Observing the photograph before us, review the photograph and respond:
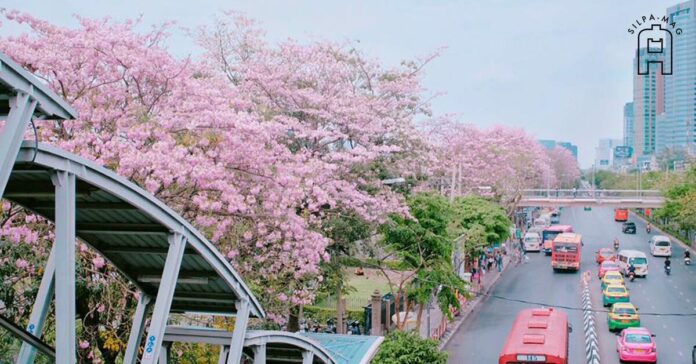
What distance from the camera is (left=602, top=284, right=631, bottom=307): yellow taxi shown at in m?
37.2

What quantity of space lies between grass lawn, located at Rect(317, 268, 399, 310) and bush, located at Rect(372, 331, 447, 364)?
6858 mm

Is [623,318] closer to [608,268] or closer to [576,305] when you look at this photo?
[576,305]

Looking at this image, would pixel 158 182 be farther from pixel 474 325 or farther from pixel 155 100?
pixel 474 325

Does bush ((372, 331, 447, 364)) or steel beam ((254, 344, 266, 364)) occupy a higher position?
bush ((372, 331, 447, 364))

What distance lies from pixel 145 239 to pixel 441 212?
18.9m

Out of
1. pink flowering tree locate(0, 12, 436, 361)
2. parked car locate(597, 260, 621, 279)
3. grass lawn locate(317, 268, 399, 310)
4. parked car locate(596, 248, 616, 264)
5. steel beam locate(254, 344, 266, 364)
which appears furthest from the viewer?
parked car locate(596, 248, 616, 264)

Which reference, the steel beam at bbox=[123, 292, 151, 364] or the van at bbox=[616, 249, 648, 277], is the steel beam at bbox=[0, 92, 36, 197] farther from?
the van at bbox=[616, 249, 648, 277]

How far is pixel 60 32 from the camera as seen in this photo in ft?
51.8

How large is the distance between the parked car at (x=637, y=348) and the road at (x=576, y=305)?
0.72 meters

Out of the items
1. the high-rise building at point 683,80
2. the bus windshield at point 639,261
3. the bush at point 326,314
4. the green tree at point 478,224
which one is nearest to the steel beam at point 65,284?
the bush at point 326,314

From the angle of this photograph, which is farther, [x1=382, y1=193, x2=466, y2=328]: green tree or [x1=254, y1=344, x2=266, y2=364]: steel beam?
[x1=382, y1=193, x2=466, y2=328]: green tree

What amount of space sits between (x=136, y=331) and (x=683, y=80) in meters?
179

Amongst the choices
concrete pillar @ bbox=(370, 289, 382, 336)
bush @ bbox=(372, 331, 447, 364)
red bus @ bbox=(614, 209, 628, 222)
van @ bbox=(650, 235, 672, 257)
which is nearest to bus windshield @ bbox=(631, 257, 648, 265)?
van @ bbox=(650, 235, 672, 257)

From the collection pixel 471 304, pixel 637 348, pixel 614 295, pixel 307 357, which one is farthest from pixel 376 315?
pixel 307 357
